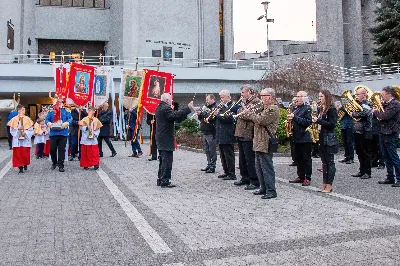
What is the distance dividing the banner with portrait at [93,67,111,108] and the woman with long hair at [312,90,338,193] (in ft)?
33.9

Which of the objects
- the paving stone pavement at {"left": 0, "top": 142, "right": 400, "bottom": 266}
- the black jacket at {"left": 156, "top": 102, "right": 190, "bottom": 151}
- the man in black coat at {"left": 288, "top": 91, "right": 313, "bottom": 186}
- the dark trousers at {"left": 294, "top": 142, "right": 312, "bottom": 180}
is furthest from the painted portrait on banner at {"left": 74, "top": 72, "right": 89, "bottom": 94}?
the dark trousers at {"left": 294, "top": 142, "right": 312, "bottom": 180}

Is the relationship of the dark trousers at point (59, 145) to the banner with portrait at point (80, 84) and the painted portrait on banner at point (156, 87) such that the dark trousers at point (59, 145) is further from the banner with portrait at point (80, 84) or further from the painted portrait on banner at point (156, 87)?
the painted portrait on banner at point (156, 87)

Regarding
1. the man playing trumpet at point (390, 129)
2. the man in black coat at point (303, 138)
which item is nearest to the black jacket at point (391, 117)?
the man playing trumpet at point (390, 129)

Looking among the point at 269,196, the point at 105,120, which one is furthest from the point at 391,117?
the point at 105,120

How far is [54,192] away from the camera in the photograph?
8.50 m

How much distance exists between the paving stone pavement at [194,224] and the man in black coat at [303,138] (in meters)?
0.34

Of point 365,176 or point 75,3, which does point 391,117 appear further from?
point 75,3

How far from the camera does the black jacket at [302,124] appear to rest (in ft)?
29.3

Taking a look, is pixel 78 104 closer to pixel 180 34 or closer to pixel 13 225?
pixel 13 225

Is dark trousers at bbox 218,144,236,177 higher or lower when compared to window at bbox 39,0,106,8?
lower

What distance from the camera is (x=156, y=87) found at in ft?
48.6

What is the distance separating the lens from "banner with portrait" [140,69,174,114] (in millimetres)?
14547

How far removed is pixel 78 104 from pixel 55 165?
122 inches

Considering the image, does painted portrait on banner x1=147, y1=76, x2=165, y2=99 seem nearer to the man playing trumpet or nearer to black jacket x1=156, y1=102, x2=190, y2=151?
black jacket x1=156, y1=102, x2=190, y2=151
